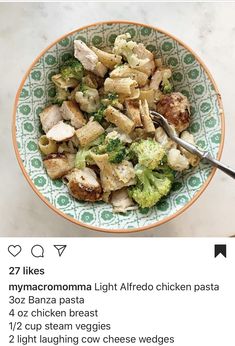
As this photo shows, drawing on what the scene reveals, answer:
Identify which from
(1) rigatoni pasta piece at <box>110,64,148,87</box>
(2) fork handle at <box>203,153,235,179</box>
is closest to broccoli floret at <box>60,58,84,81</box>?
(1) rigatoni pasta piece at <box>110,64,148,87</box>

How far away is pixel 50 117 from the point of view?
6.60 feet

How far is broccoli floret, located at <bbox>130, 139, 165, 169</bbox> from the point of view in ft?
6.33

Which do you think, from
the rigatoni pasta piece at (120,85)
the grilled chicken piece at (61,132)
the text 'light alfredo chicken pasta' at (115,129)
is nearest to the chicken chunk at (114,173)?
the text 'light alfredo chicken pasta' at (115,129)

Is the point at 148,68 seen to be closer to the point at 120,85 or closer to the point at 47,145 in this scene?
the point at 120,85

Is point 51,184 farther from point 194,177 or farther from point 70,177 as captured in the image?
point 194,177

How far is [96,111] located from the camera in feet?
6.67

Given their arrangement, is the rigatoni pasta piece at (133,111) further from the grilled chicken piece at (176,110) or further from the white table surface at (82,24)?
the white table surface at (82,24)

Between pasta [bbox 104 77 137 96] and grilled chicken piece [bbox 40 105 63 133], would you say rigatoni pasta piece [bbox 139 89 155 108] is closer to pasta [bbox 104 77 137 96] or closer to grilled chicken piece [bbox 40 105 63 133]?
pasta [bbox 104 77 137 96]

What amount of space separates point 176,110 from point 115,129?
205mm

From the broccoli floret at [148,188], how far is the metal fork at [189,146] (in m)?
0.13

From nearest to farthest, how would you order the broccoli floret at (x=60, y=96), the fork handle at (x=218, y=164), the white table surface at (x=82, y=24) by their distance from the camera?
1. the fork handle at (x=218, y=164)
2. the broccoli floret at (x=60, y=96)
3. the white table surface at (x=82, y=24)

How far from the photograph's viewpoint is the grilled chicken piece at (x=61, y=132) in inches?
77.6
